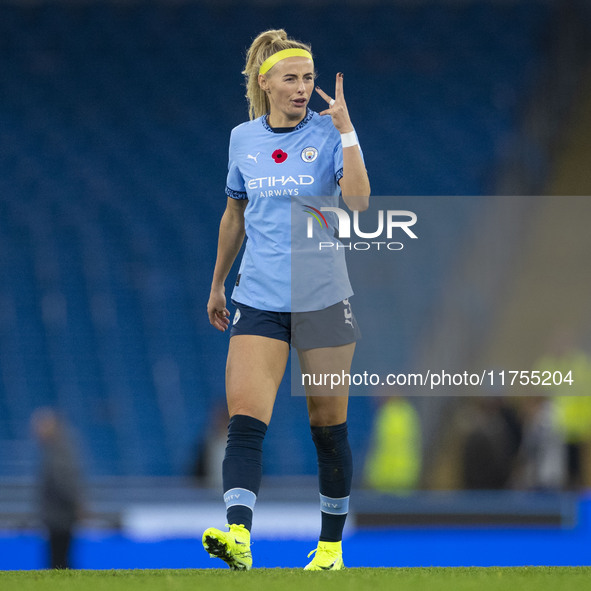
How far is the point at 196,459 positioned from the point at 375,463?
1.68 meters

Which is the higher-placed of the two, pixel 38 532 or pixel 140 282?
pixel 140 282

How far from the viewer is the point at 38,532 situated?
26.4ft

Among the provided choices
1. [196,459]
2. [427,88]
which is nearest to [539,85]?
[427,88]

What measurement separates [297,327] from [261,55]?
1.00 meters

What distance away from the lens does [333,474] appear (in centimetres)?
395

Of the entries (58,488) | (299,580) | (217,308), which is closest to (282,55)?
(217,308)

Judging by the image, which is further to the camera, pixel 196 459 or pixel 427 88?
pixel 427 88

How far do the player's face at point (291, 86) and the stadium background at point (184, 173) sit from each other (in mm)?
5373

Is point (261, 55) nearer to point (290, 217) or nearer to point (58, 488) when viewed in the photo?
point (290, 217)

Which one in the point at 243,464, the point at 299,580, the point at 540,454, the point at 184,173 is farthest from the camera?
the point at 184,173

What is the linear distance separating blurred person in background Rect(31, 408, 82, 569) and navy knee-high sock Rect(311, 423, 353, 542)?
4.15m

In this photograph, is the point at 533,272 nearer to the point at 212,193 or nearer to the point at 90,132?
the point at 212,193

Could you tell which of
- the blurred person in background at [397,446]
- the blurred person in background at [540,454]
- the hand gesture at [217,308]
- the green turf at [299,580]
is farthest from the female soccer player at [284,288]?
the blurred person in background at [397,446]

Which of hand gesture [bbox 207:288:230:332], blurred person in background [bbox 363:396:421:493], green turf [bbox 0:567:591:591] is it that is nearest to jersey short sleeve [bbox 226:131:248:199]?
hand gesture [bbox 207:288:230:332]
